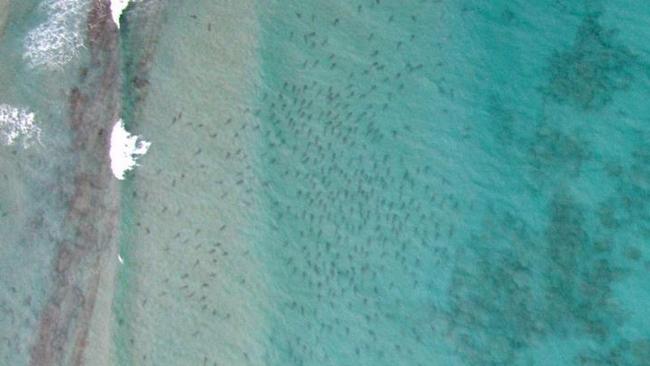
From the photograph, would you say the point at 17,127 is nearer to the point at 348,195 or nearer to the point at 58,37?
the point at 58,37

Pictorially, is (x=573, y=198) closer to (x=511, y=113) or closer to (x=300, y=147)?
(x=511, y=113)

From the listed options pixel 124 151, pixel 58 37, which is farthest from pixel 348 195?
pixel 58 37

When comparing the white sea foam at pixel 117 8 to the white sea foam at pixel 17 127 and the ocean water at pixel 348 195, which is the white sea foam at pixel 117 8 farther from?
the white sea foam at pixel 17 127

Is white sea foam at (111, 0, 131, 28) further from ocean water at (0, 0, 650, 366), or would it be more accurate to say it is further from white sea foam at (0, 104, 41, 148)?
white sea foam at (0, 104, 41, 148)

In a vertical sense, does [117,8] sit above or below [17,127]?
above

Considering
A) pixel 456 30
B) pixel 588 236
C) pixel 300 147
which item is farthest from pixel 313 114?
pixel 588 236

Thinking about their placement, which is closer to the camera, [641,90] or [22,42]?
[641,90]

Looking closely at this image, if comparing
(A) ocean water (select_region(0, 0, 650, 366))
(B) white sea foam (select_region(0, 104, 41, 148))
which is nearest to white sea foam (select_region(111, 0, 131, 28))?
(A) ocean water (select_region(0, 0, 650, 366))
